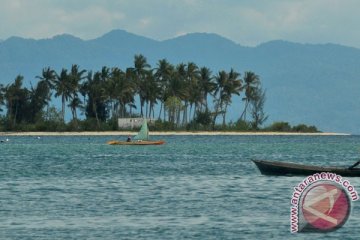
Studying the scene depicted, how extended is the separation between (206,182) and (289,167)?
639cm

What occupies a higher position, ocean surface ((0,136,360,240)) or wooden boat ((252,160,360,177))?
wooden boat ((252,160,360,177))

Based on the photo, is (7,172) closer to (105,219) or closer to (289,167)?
(289,167)

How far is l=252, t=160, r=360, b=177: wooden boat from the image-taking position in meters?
70.1

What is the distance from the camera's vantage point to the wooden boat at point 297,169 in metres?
70.1

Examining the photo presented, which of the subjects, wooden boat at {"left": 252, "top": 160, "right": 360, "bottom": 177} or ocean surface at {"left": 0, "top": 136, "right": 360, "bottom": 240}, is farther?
wooden boat at {"left": 252, "top": 160, "right": 360, "bottom": 177}

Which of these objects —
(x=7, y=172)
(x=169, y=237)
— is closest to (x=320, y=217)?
(x=169, y=237)

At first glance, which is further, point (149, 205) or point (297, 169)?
point (297, 169)

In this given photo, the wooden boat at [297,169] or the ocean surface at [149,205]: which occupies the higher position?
the wooden boat at [297,169]

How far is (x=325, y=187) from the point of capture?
186ft

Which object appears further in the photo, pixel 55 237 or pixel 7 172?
pixel 7 172

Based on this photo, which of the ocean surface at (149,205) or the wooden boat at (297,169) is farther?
the wooden boat at (297,169)

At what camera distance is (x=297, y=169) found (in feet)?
239

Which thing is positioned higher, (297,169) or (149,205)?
(297,169)

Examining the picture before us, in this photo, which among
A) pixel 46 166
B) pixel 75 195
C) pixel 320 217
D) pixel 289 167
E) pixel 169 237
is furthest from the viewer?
pixel 46 166
